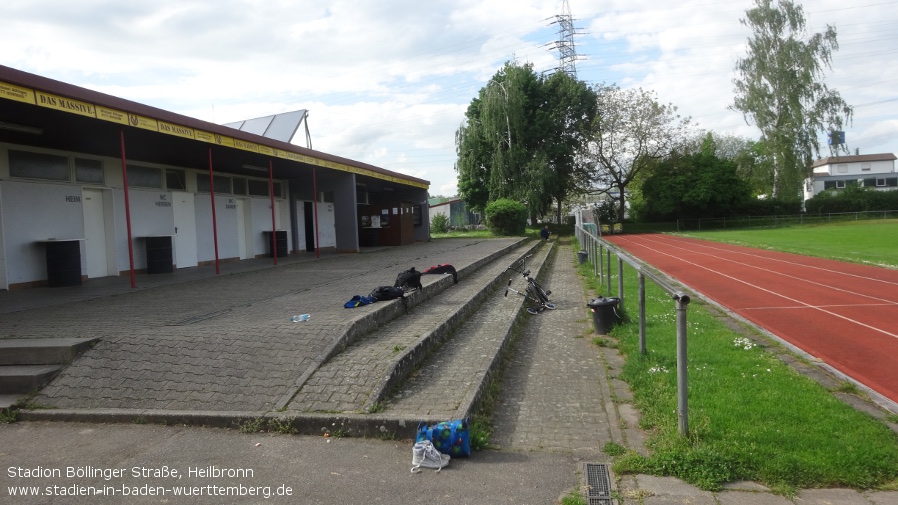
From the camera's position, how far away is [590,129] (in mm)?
49188

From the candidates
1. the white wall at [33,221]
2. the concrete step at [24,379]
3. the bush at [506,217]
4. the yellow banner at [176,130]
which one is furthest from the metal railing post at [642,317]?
the bush at [506,217]

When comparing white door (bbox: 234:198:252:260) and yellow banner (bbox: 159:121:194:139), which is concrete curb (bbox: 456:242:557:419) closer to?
yellow banner (bbox: 159:121:194:139)

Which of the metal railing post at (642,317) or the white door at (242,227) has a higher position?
the white door at (242,227)

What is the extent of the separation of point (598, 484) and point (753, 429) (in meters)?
1.40

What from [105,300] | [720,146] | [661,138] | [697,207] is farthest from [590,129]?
[720,146]

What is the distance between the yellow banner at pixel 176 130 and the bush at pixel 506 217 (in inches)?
1005

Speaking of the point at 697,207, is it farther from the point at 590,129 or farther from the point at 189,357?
the point at 189,357

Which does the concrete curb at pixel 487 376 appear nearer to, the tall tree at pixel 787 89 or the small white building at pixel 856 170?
the tall tree at pixel 787 89

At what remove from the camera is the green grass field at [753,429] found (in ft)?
12.3

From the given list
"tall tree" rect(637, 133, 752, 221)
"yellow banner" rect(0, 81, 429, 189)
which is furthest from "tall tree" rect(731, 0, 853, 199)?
"yellow banner" rect(0, 81, 429, 189)

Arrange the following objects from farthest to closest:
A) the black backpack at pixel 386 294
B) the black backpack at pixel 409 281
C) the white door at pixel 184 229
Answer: the white door at pixel 184 229, the black backpack at pixel 409 281, the black backpack at pixel 386 294

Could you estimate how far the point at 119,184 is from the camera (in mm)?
13633

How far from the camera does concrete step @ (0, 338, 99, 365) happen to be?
19.4 feet

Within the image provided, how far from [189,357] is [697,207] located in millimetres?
53448
